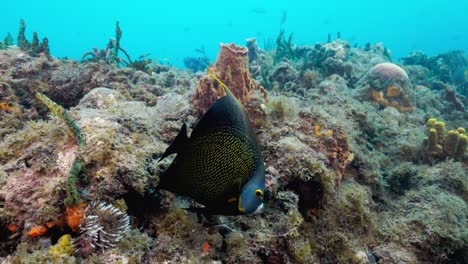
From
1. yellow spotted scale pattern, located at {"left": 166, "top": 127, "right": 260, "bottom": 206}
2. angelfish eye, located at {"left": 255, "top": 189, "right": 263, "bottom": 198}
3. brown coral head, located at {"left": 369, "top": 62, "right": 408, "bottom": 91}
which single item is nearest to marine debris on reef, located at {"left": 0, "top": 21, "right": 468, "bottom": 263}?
yellow spotted scale pattern, located at {"left": 166, "top": 127, "right": 260, "bottom": 206}

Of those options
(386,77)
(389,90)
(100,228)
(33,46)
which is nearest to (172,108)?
(100,228)

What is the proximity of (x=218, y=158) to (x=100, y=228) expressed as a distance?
1.27 metres

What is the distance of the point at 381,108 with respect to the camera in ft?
26.5

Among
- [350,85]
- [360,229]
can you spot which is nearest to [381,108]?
[350,85]

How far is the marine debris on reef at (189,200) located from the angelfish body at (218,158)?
3.44 ft

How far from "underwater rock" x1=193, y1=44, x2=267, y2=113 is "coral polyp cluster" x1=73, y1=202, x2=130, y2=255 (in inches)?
88.0

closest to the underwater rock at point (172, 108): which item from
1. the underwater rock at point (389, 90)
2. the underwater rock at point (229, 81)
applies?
the underwater rock at point (229, 81)

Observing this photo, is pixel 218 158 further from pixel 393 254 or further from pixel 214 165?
pixel 393 254

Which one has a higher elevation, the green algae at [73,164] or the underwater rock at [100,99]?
the underwater rock at [100,99]

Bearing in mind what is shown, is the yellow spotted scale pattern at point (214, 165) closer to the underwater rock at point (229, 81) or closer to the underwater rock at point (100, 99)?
the underwater rock at point (229, 81)

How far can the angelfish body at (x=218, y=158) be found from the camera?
1.20m

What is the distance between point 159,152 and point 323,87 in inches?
226

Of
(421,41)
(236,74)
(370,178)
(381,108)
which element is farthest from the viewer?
(421,41)

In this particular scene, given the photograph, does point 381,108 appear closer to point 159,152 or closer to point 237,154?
point 159,152
